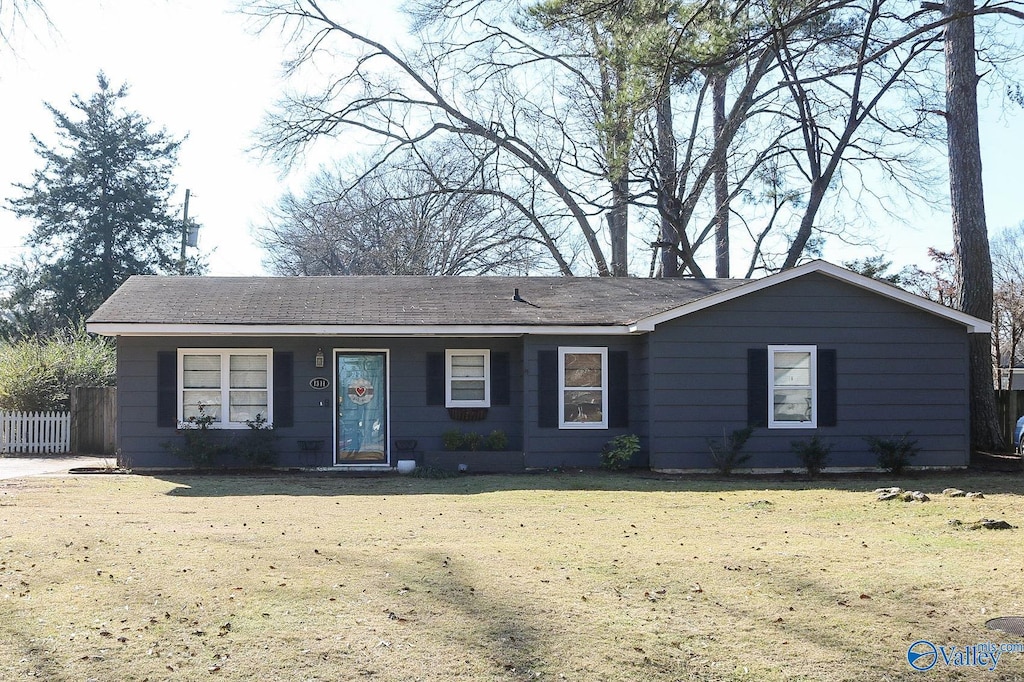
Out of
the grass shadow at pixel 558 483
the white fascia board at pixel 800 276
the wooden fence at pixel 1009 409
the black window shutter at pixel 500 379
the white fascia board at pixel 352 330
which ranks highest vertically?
the white fascia board at pixel 800 276

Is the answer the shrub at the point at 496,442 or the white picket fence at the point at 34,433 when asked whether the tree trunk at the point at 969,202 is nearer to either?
the shrub at the point at 496,442

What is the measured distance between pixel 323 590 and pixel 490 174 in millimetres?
21674

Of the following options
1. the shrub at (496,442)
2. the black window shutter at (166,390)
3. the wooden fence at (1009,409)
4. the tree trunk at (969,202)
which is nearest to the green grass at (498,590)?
the black window shutter at (166,390)

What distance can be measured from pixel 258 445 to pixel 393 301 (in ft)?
10.9

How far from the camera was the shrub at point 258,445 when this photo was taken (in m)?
15.4

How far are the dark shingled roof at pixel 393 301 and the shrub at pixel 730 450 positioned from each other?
229 cm

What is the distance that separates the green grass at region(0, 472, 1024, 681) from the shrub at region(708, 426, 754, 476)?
144 inches

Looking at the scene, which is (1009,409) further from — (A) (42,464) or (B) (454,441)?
(A) (42,464)

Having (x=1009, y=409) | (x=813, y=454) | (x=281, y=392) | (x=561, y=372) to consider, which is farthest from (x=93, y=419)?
(x=1009, y=409)

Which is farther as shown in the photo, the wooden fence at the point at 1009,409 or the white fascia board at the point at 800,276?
the wooden fence at the point at 1009,409

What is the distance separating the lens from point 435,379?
15984 millimetres

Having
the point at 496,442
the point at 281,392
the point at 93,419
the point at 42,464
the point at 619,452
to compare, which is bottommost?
the point at 42,464

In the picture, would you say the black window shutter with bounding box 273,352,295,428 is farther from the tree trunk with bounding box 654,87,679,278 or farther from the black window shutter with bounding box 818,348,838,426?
the tree trunk with bounding box 654,87,679,278

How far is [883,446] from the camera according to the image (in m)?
14.7
